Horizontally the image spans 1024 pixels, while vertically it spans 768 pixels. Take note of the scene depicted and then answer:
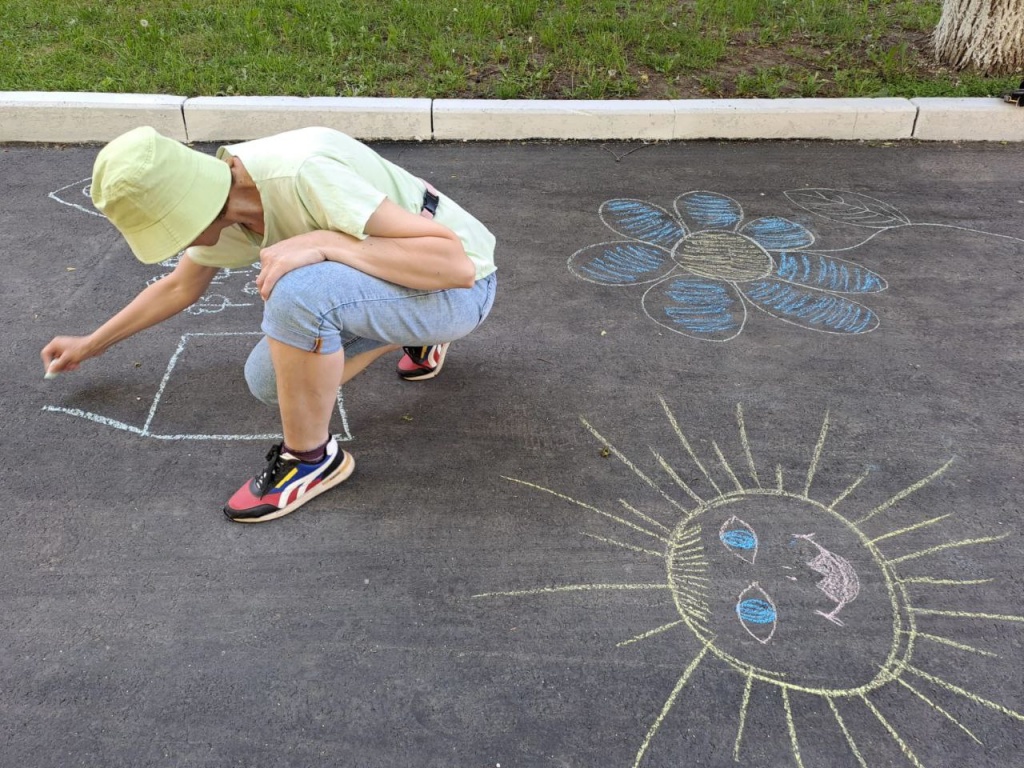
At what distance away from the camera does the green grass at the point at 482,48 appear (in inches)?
188

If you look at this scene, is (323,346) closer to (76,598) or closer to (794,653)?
(76,598)

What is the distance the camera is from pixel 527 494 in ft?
7.52

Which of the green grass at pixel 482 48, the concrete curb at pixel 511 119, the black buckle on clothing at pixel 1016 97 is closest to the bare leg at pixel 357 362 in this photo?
the concrete curb at pixel 511 119

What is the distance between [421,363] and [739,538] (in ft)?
4.14

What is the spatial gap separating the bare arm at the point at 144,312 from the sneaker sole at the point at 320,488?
0.70 meters

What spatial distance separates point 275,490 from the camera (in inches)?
86.6

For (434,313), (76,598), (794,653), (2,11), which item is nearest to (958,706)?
(794,653)

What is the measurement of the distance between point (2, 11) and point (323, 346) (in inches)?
227

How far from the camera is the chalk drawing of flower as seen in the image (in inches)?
121

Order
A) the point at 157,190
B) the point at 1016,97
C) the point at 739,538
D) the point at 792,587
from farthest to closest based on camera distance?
the point at 1016,97, the point at 739,538, the point at 792,587, the point at 157,190

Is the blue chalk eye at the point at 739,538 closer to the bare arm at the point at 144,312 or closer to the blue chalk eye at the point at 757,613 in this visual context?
the blue chalk eye at the point at 757,613

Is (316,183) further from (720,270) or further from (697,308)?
(720,270)

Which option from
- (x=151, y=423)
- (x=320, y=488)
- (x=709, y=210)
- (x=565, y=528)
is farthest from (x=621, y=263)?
(x=151, y=423)

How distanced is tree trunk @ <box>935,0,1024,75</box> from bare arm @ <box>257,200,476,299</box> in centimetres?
477
